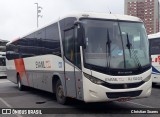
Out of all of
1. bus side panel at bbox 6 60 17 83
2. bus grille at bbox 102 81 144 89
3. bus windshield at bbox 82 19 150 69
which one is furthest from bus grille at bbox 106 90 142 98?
bus side panel at bbox 6 60 17 83

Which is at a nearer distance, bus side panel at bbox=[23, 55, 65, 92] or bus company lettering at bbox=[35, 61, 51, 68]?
bus side panel at bbox=[23, 55, 65, 92]

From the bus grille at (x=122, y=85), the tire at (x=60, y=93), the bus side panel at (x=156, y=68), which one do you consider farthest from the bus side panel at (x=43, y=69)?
the bus side panel at (x=156, y=68)

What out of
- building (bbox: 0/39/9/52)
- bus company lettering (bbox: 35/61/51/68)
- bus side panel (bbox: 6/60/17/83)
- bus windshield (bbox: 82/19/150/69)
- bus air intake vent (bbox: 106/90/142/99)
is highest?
bus windshield (bbox: 82/19/150/69)

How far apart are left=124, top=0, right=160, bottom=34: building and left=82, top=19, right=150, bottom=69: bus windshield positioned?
28.9 m

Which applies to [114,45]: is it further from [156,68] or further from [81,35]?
[156,68]

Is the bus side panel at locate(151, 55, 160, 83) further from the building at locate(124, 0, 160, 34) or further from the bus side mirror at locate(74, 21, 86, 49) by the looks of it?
the building at locate(124, 0, 160, 34)

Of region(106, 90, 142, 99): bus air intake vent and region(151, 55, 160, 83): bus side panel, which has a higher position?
region(106, 90, 142, 99): bus air intake vent

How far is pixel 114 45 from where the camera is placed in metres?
10.7

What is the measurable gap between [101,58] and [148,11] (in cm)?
3414

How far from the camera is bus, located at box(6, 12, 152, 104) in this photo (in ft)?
33.7

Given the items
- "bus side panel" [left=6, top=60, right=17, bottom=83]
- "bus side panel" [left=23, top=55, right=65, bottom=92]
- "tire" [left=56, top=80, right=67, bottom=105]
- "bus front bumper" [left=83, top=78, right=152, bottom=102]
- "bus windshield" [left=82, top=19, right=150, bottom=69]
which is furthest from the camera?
"bus side panel" [left=6, top=60, right=17, bottom=83]

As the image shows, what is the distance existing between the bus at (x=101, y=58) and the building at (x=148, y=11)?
93.7ft

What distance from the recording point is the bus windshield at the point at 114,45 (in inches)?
411

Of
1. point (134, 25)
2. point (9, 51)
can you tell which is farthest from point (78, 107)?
point (9, 51)
